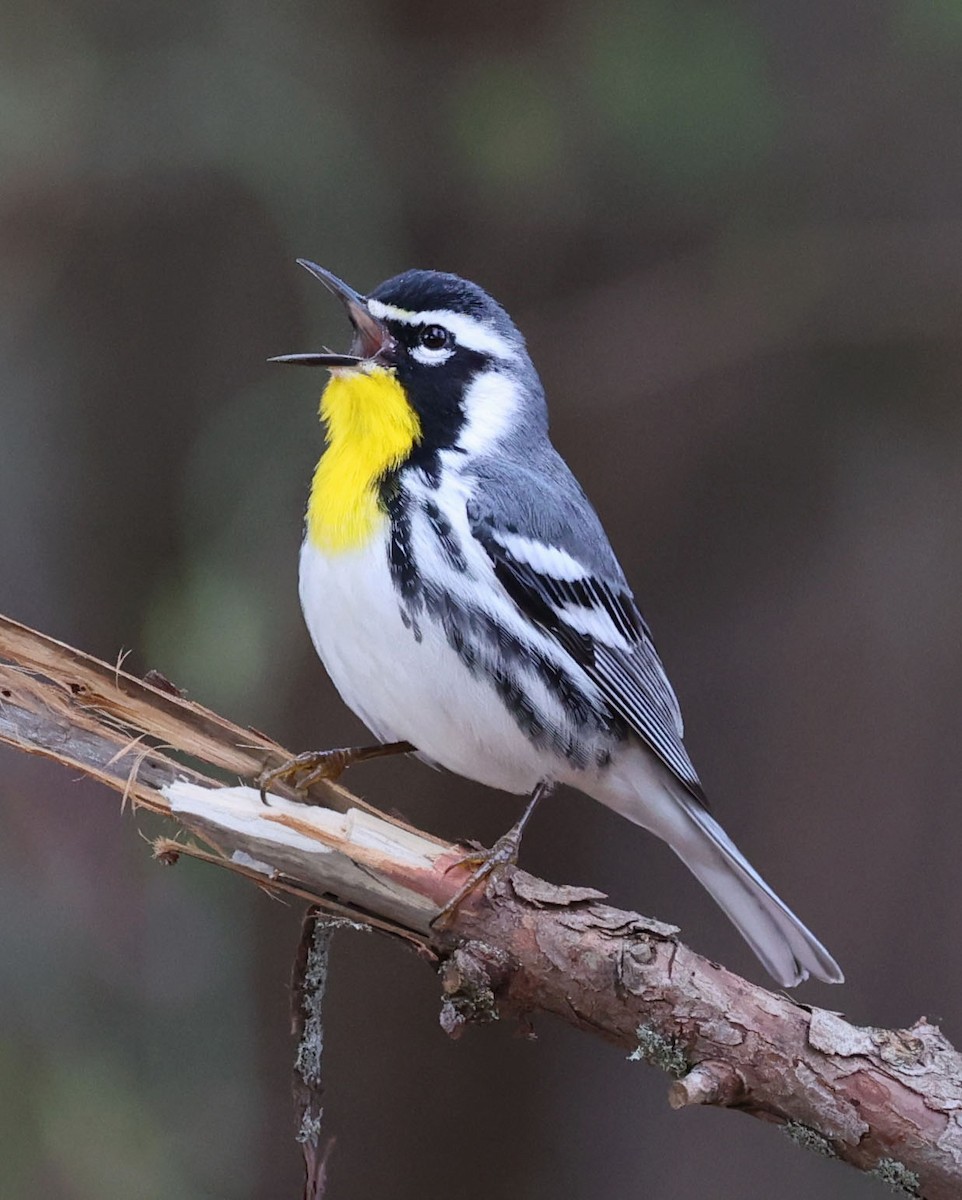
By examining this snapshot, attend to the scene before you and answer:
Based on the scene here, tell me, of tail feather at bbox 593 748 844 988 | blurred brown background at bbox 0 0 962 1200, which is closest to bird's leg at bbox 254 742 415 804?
tail feather at bbox 593 748 844 988

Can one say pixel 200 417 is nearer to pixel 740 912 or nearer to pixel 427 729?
pixel 427 729

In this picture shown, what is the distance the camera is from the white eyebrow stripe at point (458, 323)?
244 centimetres

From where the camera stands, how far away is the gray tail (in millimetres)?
2412

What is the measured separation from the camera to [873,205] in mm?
3459

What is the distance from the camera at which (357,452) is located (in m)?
2.31

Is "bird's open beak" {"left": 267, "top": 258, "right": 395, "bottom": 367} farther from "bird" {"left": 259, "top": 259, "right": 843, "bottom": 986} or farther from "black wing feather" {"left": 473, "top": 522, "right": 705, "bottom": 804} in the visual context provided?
"black wing feather" {"left": 473, "top": 522, "right": 705, "bottom": 804}

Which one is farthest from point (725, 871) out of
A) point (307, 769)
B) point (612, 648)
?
point (307, 769)

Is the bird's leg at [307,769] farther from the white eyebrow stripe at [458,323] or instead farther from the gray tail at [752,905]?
the white eyebrow stripe at [458,323]

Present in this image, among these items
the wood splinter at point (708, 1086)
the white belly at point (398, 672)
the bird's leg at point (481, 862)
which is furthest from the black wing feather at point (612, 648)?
the wood splinter at point (708, 1086)

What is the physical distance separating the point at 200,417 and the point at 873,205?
1.81 meters

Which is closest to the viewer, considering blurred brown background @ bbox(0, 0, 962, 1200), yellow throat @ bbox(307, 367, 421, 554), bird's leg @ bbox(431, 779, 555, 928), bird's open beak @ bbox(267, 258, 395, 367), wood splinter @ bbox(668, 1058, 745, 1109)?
wood splinter @ bbox(668, 1058, 745, 1109)

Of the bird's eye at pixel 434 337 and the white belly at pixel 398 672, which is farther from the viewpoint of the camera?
the bird's eye at pixel 434 337

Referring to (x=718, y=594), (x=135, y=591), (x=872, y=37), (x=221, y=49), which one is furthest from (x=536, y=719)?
(x=872, y=37)

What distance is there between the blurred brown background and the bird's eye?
2.40ft
